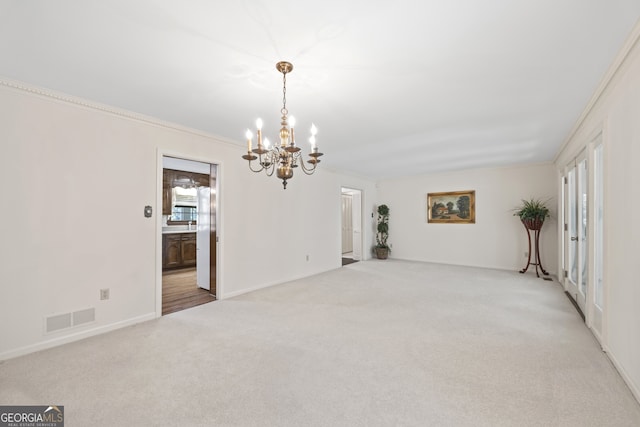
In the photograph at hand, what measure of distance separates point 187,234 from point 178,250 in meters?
0.42

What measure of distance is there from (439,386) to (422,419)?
0.40 meters

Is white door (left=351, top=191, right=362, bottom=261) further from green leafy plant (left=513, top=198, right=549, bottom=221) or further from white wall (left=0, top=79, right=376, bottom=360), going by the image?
white wall (left=0, top=79, right=376, bottom=360)

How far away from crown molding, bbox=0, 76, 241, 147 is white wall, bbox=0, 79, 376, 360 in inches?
0.4

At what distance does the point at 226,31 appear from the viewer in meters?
1.79

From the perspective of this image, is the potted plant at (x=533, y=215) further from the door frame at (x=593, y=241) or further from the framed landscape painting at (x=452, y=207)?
the door frame at (x=593, y=241)

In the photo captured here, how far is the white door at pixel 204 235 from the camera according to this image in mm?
4498

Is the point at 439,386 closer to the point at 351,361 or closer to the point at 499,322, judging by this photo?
the point at 351,361

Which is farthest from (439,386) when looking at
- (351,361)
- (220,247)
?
(220,247)

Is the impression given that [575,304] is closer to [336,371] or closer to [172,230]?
[336,371]

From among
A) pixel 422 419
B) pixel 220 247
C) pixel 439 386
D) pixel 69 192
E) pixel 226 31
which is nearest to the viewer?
pixel 422 419

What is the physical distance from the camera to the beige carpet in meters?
1.72

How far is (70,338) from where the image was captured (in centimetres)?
271

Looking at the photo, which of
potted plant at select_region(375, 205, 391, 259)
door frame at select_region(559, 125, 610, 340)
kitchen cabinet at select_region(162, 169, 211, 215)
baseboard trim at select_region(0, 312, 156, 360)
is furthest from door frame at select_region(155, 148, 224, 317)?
potted plant at select_region(375, 205, 391, 259)

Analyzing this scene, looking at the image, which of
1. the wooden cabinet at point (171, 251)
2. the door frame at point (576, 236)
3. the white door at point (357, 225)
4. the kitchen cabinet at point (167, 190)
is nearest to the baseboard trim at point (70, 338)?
the wooden cabinet at point (171, 251)
